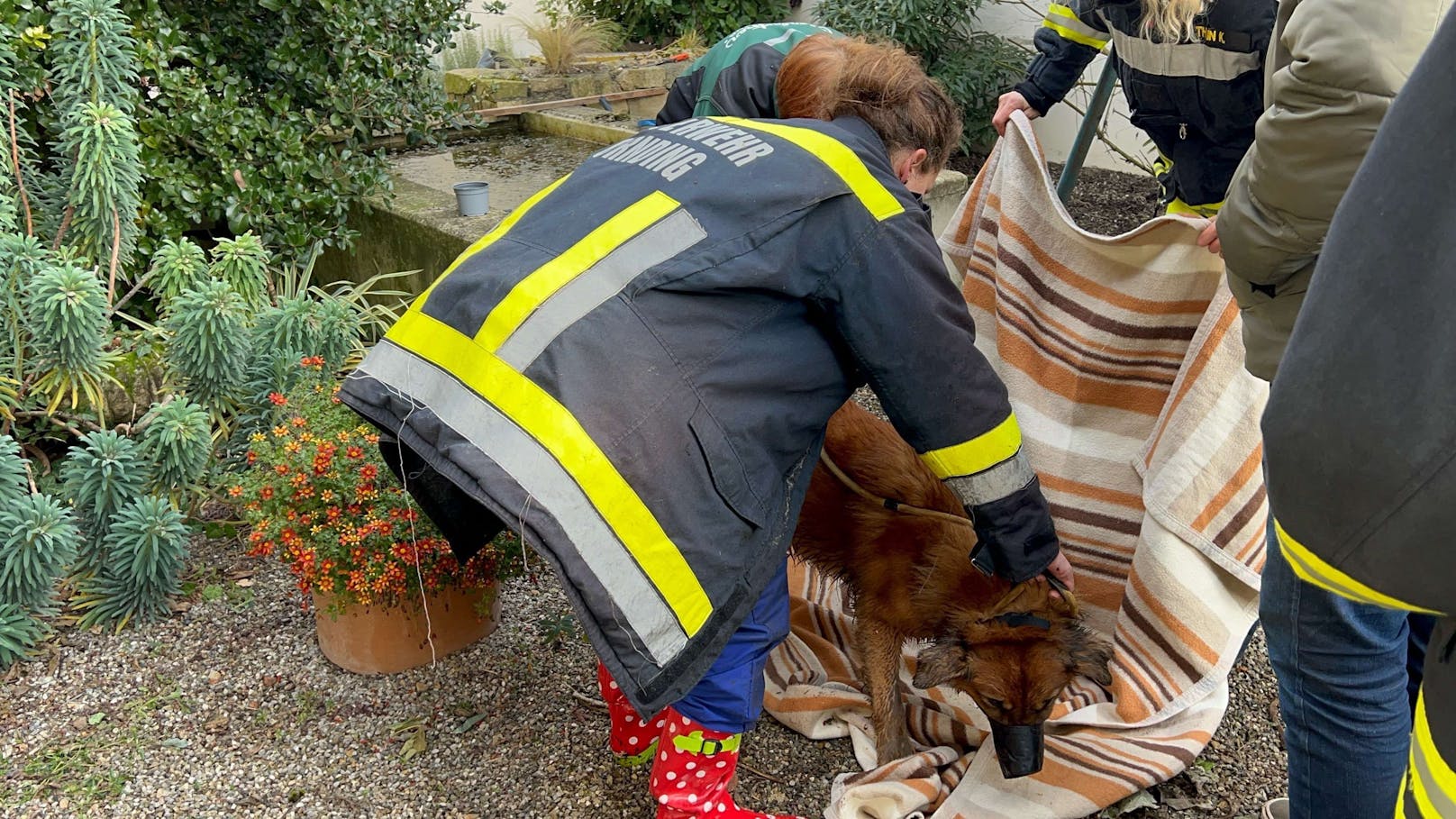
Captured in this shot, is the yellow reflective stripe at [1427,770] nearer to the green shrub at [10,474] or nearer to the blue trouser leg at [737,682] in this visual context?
the blue trouser leg at [737,682]

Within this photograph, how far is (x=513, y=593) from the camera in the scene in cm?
345

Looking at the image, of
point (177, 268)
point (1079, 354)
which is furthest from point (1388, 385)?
point (177, 268)

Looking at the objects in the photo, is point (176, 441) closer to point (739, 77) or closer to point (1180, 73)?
point (739, 77)

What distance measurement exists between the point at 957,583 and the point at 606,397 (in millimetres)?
1238

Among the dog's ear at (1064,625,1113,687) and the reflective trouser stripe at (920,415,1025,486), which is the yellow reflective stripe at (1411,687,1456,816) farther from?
the dog's ear at (1064,625,1113,687)

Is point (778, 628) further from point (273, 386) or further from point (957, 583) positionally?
point (273, 386)

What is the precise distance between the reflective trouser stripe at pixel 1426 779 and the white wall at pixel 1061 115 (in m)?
6.82

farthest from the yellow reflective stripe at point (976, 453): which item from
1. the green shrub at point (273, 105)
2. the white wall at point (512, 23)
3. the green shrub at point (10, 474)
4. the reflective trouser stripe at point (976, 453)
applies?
the white wall at point (512, 23)

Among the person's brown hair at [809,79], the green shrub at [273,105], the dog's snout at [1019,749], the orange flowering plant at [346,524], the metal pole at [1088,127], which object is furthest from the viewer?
the green shrub at [273,105]

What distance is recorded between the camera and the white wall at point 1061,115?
738 centimetres

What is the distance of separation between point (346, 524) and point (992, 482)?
5.36 ft

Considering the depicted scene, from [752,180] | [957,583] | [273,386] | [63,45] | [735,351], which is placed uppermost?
[752,180]

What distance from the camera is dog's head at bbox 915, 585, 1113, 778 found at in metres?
2.45

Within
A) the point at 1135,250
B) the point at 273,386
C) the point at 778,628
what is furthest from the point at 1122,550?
the point at 273,386
